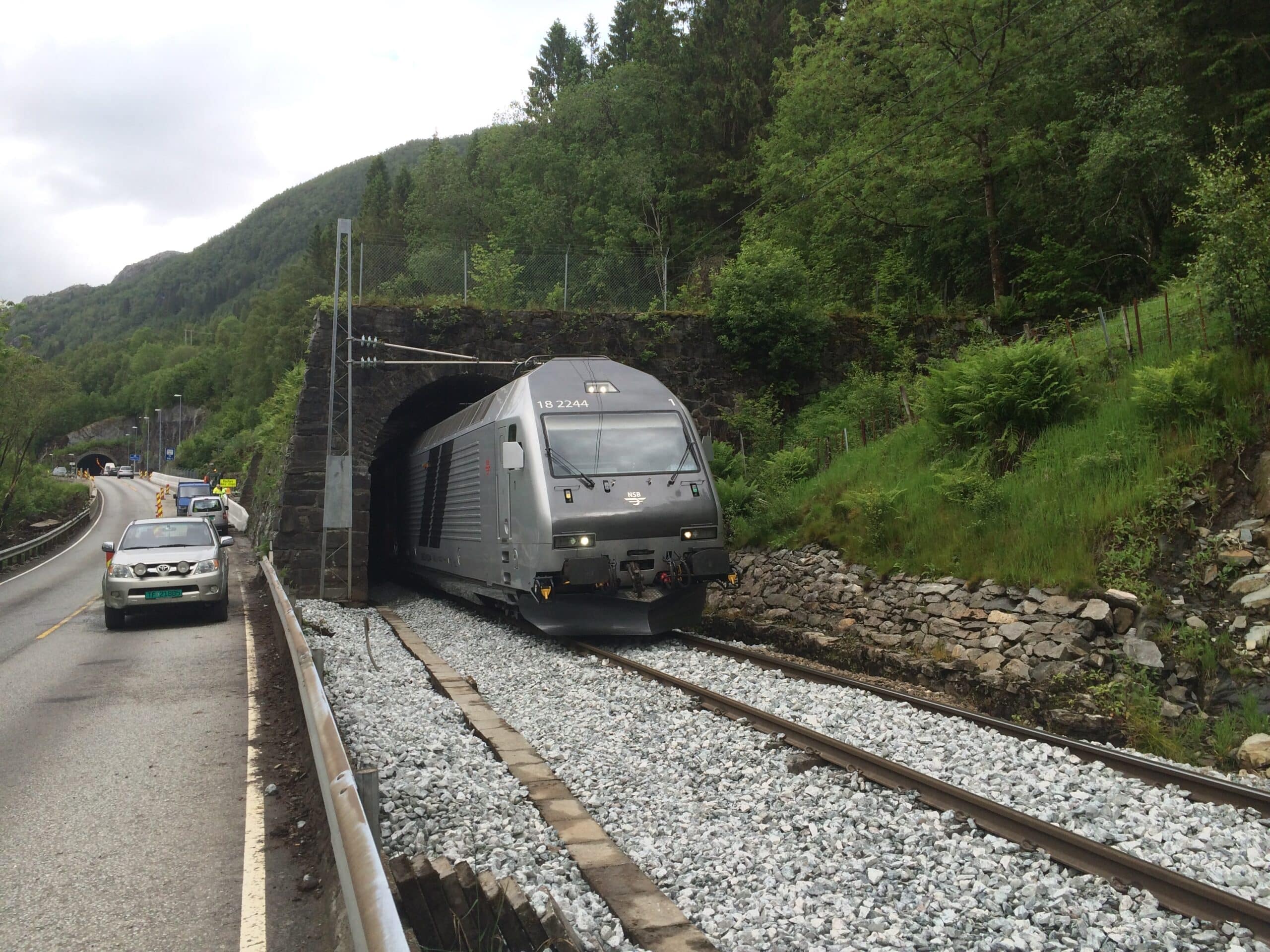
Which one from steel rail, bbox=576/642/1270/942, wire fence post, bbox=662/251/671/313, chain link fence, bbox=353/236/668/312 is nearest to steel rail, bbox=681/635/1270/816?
steel rail, bbox=576/642/1270/942

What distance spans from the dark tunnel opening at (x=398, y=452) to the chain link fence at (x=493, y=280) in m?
1.98

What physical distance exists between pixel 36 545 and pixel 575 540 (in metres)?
33.4

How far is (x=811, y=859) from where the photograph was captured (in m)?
4.83

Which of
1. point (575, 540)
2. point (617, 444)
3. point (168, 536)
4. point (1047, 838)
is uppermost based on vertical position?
point (617, 444)

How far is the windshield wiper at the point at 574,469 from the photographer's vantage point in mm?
11852

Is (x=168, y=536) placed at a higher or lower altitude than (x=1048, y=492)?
lower

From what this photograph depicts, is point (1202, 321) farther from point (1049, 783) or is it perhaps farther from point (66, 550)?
point (66, 550)

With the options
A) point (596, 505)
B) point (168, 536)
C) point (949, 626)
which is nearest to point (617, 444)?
point (596, 505)

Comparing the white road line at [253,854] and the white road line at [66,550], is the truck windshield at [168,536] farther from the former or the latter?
the white road line at [66,550]

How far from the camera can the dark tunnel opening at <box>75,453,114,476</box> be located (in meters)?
143

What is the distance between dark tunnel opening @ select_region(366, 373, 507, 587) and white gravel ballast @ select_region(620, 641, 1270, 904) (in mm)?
14100

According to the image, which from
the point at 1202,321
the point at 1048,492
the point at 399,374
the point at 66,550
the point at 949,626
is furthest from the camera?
the point at 66,550

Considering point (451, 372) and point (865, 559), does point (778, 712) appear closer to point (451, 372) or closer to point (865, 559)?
point (865, 559)

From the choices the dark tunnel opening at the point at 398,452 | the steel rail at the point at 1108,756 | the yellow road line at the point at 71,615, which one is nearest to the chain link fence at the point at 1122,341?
the steel rail at the point at 1108,756
